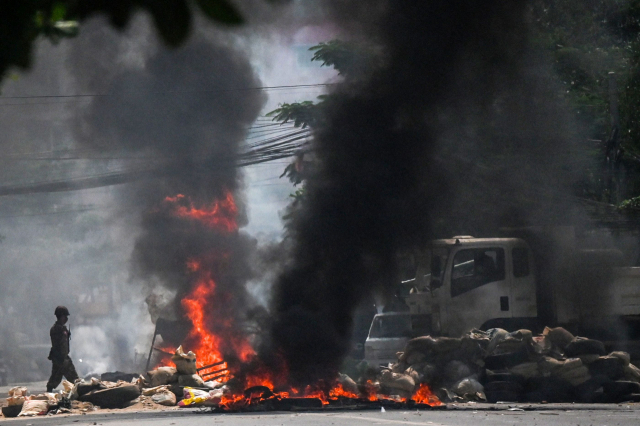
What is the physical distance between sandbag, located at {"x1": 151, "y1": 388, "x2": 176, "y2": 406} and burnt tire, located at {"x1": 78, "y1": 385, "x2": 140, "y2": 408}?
346 mm

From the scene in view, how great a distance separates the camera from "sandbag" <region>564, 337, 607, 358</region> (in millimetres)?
11781

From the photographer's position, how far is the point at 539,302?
13445 mm

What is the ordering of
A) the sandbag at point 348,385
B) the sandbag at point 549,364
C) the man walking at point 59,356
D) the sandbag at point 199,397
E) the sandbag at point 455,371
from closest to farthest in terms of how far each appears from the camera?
1. the sandbag at point 348,385
2. the sandbag at point 199,397
3. the sandbag at point 549,364
4. the sandbag at point 455,371
5. the man walking at point 59,356

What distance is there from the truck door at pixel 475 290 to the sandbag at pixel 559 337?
46.2 inches

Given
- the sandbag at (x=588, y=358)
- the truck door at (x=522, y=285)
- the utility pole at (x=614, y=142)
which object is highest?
the utility pole at (x=614, y=142)

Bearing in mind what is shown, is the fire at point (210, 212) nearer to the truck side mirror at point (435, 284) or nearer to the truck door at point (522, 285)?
the truck side mirror at point (435, 284)

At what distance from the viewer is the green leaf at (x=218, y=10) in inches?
59.6

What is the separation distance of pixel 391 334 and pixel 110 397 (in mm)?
6130

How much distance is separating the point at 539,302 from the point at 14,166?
52.4ft

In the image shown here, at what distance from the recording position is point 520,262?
44.1ft

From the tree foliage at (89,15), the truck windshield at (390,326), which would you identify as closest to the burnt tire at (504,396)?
the truck windshield at (390,326)

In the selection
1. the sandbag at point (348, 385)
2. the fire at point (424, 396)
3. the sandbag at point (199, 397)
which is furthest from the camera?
the fire at point (424, 396)

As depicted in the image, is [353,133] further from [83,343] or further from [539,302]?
[83,343]

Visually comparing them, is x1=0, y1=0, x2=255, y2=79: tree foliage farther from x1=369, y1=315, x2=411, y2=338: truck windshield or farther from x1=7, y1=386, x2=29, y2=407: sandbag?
x1=369, y1=315, x2=411, y2=338: truck windshield
